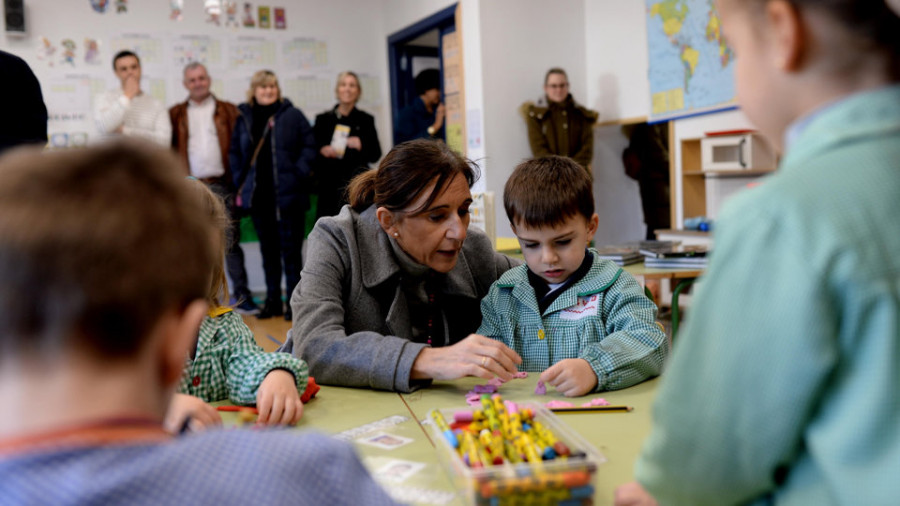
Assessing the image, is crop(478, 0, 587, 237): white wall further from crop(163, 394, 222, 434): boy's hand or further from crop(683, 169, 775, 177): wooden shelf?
crop(163, 394, 222, 434): boy's hand

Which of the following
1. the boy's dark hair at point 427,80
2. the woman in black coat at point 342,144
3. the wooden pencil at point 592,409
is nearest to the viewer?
the wooden pencil at point 592,409

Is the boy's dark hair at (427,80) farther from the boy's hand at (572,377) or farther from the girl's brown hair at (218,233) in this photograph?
the boy's hand at (572,377)

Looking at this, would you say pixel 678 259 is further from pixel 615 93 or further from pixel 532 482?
pixel 615 93

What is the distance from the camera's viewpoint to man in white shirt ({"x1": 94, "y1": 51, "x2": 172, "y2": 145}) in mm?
6117

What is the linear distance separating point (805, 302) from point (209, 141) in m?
6.21

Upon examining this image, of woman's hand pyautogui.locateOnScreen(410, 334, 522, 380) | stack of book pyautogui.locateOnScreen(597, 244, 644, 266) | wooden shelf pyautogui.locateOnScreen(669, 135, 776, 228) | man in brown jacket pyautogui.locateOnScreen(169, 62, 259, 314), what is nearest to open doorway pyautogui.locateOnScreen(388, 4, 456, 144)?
man in brown jacket pyautogui.locateOnScreen(169, 62, 259, 314)

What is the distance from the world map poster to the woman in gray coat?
12.2ft

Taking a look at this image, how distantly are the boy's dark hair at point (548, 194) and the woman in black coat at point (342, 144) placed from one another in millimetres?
4690

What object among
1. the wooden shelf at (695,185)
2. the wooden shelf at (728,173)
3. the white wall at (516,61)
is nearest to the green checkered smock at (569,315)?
the wooden shelf at (728,173)

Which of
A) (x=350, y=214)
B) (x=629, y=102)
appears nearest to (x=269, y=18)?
(x=629, y=102)

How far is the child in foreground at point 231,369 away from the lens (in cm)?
138

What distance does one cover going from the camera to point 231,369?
1.54 metres

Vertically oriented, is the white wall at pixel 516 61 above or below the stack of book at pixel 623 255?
above

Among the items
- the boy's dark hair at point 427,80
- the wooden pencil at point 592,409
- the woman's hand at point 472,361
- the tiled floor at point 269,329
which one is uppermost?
the boy's dark hair at point 427,80
